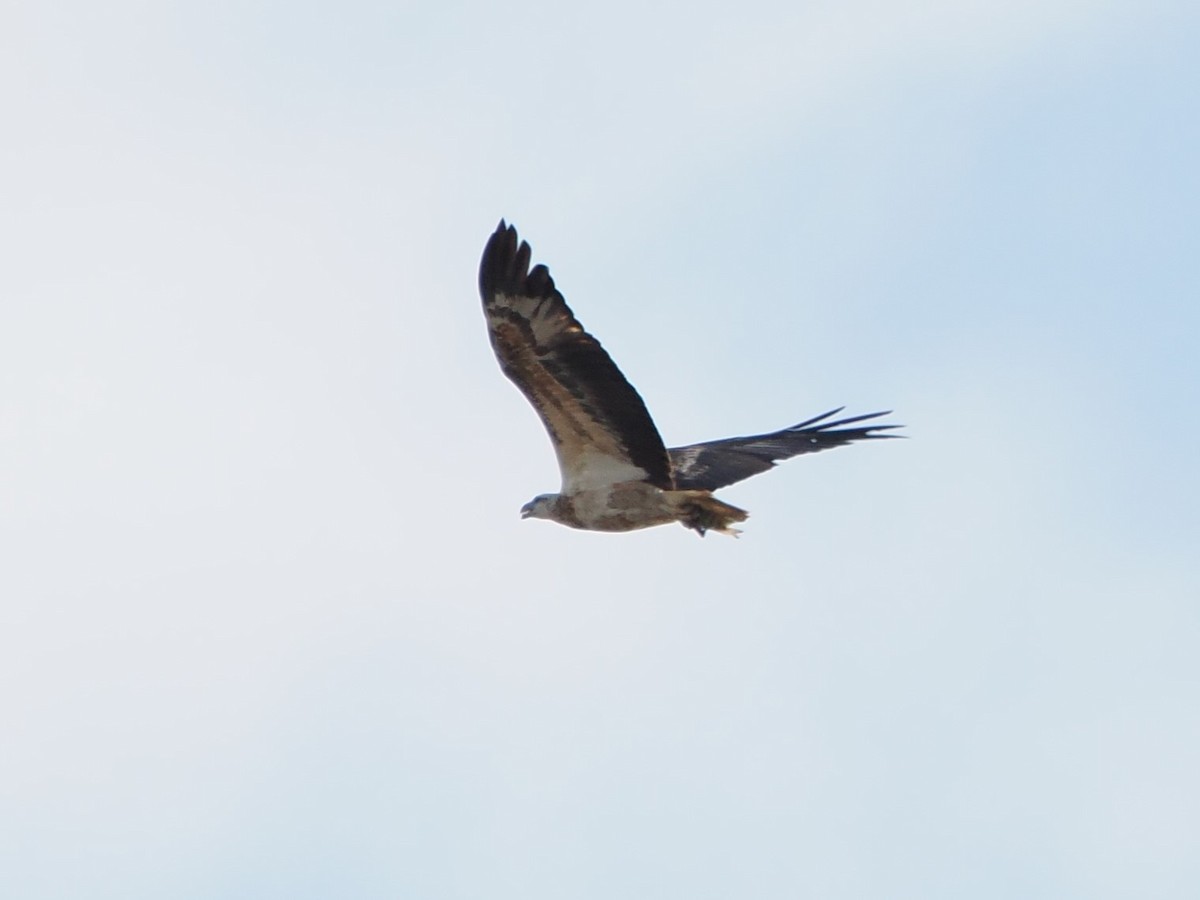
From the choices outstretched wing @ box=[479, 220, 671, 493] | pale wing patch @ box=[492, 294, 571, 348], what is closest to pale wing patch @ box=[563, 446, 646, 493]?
outstretched wing @ box=[479, 220, 671, 493]

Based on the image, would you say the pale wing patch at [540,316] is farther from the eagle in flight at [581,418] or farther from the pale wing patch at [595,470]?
the pale wing patch at [595,470]

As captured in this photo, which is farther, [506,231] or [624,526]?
[624,526]

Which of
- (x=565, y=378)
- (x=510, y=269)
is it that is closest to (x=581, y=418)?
(x=565, y=378)

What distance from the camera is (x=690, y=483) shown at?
16.4 metres

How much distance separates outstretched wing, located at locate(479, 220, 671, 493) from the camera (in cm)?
1431

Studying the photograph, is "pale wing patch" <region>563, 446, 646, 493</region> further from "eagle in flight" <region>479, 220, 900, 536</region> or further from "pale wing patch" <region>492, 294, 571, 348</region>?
"pale wing patch" <region>492, 294, 571, 348</region>

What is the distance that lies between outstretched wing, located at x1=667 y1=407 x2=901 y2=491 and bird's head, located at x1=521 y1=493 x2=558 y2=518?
105 cm

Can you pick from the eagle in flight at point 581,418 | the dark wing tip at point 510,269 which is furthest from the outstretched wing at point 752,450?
the dark wing tip at point 510,269

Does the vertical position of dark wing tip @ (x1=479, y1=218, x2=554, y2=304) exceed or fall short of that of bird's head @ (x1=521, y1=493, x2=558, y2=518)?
it exceeds it

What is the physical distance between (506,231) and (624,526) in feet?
8.68

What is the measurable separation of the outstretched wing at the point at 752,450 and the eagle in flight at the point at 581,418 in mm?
58

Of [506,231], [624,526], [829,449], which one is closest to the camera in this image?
[506,231]

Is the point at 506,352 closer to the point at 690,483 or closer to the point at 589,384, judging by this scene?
the point at 589,384

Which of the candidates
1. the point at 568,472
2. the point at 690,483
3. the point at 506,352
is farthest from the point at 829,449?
the point at 506,352
